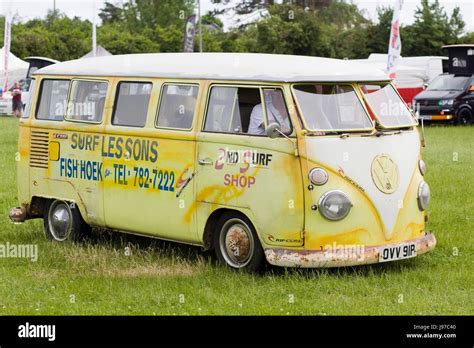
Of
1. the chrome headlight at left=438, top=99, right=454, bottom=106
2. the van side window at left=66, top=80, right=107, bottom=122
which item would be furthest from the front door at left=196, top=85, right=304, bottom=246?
the chrome headlight at left=438, top=99, right=454, bottom=106

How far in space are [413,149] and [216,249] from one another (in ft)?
7.17

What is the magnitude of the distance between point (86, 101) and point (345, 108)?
3.21 metres

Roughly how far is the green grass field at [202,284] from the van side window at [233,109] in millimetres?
1364

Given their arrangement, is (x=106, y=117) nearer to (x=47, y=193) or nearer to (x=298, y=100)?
(x=47, y=193)

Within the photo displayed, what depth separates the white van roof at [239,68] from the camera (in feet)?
33.4

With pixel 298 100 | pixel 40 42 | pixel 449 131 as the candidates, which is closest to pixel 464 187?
pixel 298 100

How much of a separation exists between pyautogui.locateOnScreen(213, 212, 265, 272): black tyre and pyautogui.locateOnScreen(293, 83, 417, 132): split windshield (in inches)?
46.4

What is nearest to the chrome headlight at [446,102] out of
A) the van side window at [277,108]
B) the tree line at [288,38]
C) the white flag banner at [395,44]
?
the white flag banner at [395,44]

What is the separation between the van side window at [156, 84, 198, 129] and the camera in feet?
35.4

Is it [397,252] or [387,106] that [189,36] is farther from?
[397,252]

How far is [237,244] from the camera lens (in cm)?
1037

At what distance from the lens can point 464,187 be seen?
1644 centimetres

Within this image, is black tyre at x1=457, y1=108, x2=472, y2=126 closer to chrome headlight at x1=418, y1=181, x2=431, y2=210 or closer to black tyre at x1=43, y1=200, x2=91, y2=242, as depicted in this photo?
black tyre at x1=43, y1=200, x2=91, y2=242

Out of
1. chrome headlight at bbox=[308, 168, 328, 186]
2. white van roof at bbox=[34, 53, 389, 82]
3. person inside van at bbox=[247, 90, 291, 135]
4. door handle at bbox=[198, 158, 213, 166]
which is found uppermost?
white van roof at bbox=[34, 53, 389, 82]
